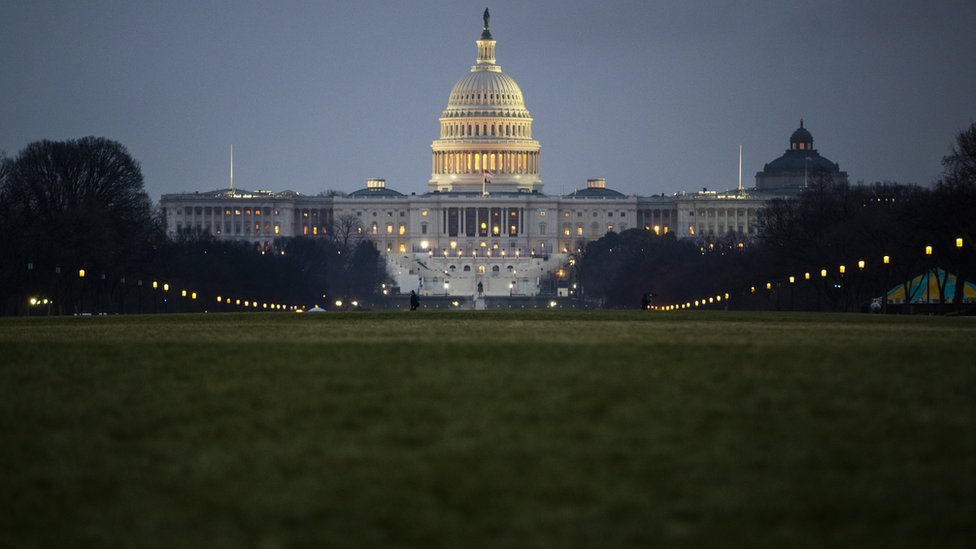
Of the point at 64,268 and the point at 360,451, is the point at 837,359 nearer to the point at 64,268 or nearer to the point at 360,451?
the point at 360,451

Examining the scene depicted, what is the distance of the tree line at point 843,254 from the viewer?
72500mm

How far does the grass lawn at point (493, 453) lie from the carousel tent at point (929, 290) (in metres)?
60.1

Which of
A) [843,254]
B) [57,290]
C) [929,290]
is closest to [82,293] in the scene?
[57,290]

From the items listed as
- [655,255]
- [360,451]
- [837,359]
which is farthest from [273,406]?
[655,255]

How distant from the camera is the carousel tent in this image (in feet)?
267

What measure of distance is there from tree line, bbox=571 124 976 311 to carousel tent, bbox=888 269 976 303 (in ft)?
0.86

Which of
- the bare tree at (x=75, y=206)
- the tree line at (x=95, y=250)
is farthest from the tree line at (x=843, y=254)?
the bare tree at (x=75, y=206)

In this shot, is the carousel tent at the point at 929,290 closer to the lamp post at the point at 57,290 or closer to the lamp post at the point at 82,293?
the lamp post at the point at 82,293

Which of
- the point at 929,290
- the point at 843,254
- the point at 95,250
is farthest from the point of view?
the point at 843,254

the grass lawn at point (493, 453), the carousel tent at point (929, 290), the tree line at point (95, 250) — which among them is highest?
the tree line at point (95, 250)

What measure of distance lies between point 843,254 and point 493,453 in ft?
256

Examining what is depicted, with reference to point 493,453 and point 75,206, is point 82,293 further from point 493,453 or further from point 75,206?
point 493,453

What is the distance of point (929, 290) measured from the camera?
82.9m

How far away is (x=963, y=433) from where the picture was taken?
1511 cm
